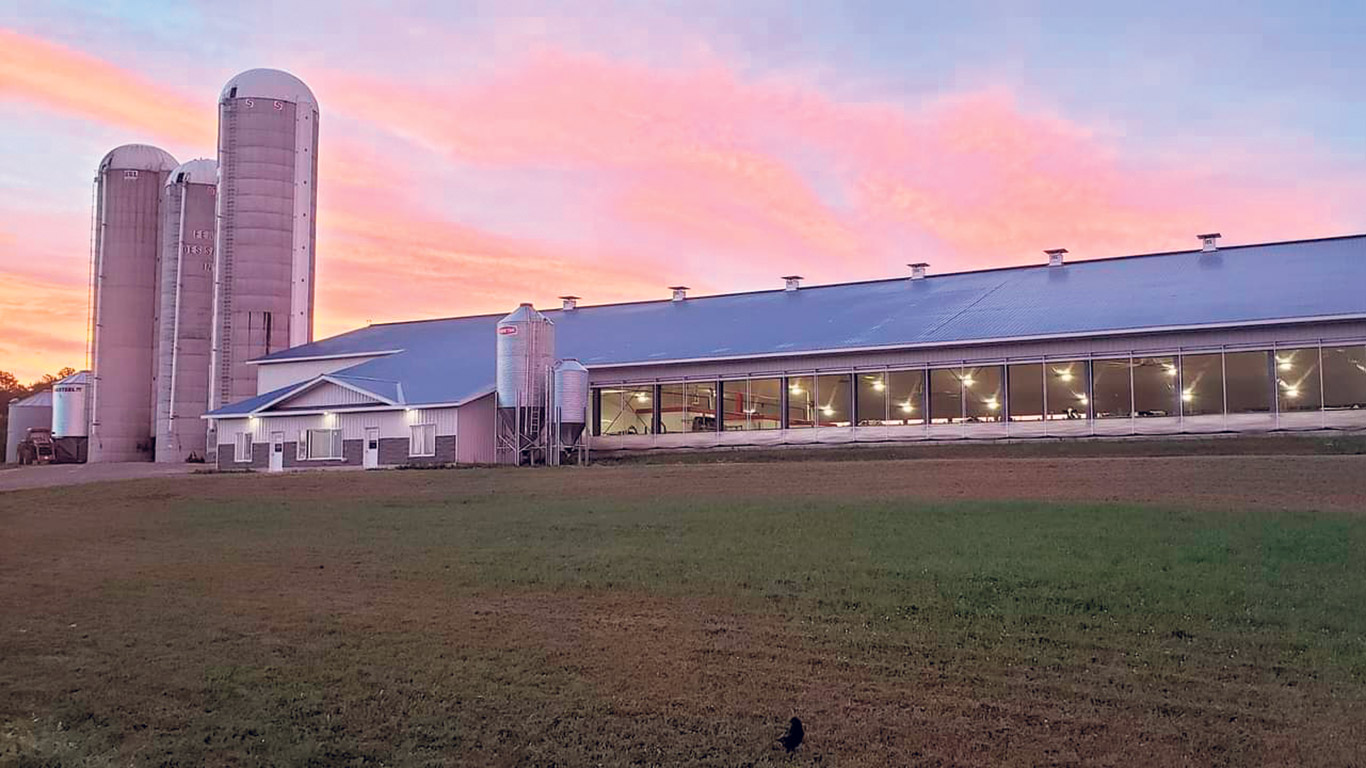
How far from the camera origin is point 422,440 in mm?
45875

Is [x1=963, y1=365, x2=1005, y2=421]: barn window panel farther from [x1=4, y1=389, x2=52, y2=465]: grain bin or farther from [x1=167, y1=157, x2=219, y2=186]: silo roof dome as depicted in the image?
[x1=4, y1=389, x2=52, y2=465]: grain bin

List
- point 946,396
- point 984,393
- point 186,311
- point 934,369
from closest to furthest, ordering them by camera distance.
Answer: point 984,393 → point 946,396 → point 934,369 → point 186,311

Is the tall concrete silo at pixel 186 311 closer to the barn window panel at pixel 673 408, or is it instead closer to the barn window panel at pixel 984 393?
the barn window panel at pixel 673 408

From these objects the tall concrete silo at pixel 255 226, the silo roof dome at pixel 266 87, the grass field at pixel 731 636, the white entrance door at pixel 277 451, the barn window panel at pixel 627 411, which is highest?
the silo roof dome at pixel 266 87

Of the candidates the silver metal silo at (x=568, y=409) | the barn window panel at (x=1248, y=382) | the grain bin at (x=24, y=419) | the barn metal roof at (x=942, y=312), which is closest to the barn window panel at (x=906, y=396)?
the barn metal roof at (x=942, y=312)

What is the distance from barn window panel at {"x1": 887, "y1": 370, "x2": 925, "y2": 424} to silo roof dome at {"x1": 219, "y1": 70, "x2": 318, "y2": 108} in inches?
1379

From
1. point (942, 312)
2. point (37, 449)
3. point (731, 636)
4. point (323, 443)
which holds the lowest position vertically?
point (731, 636)

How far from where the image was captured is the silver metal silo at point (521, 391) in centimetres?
4494

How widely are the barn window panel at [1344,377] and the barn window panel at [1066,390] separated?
22.7ft

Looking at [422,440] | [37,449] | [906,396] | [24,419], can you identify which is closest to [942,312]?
[906,396]

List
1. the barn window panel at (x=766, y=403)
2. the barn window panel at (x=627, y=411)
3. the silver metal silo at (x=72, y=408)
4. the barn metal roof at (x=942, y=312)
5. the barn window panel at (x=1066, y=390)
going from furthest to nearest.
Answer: the silver metal silo at (x=72, y=408) < the barn window panel at (x=627, y=411) < the barn window panel at (x=766, y=403) < the barn window panel at (x=1066, y=390) < the barn metal roof at (x=942, y=312)

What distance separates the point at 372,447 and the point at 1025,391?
23.5m

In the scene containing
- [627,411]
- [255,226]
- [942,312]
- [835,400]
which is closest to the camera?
[835,400]

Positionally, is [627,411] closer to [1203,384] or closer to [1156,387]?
[1156,387]
